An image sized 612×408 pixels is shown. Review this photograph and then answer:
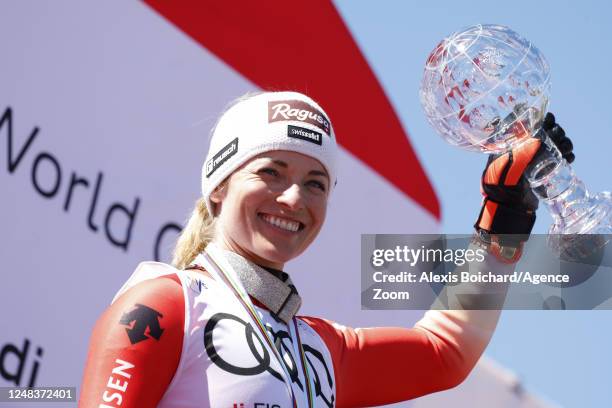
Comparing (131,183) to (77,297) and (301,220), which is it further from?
(301,220)

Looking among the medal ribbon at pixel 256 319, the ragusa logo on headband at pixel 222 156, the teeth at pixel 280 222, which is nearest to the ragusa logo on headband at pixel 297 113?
the ragusa logo on headband at pixel 222 156

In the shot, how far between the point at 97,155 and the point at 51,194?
36 cm

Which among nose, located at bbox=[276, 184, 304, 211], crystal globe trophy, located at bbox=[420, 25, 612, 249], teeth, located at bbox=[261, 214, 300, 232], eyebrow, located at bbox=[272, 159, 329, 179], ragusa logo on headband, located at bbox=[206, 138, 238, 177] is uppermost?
crystal globe trophy, located at bbox=[420, 25, 612, 249]

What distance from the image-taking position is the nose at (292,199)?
2.10 metres

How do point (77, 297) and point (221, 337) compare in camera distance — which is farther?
point (77, 297)

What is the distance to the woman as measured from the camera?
184cm

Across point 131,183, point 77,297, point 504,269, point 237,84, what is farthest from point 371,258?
point 504,269

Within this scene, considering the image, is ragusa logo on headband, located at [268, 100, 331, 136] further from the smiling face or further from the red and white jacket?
the red and white jacket

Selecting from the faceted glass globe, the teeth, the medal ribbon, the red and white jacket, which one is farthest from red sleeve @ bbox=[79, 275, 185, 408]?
the faceted glass globe

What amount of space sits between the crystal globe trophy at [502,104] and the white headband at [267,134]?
523mm

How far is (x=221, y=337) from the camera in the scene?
1946mm

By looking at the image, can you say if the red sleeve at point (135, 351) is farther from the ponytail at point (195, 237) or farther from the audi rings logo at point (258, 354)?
the ponytail at point (195, 237)

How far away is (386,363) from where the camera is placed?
8.18 feet

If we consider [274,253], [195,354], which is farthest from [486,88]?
[195,354]
